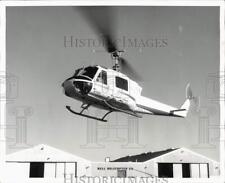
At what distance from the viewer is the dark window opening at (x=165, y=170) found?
11.6 ft

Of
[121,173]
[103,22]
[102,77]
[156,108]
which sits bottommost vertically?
[121,173]

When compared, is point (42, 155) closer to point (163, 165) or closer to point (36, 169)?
point (36, 169)

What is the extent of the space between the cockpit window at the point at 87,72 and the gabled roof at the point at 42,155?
23.0 inches

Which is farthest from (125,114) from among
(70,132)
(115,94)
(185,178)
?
(185,178)

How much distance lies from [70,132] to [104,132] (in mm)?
252

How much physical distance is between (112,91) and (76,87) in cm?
27

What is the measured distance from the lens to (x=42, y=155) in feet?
11.6

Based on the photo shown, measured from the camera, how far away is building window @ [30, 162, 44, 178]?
3.55m

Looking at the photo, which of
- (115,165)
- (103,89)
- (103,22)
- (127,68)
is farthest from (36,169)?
(103,22)

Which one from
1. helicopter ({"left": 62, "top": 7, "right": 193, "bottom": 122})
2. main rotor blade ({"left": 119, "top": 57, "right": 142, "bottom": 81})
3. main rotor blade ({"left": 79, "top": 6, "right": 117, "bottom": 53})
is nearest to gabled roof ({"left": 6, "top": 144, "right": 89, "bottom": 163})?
helicopter ({"left": 62, "top": 7, "right": 193, "bottom": 122})

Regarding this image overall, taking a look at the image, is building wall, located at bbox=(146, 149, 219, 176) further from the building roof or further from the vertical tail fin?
the vertical tail fin

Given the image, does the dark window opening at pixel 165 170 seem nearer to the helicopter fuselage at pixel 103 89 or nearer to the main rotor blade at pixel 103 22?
the helicopter fuselage at pixel 103 89

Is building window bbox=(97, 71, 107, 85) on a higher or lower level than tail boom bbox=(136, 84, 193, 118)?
higher

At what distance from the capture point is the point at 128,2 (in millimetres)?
3604
